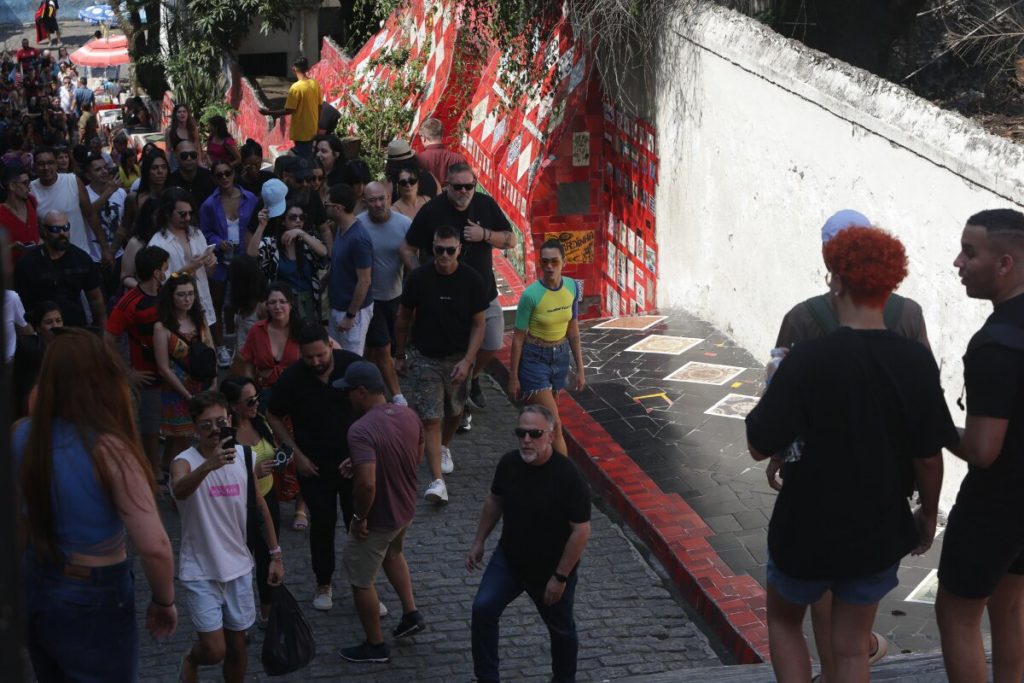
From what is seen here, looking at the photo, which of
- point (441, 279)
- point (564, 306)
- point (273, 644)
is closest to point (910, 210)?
point (564, 306)

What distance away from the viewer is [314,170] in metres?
10.9

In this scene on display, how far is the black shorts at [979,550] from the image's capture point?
4.45 meters

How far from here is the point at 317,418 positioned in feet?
23.4

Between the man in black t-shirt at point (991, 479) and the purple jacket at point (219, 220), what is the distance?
7.17 meters

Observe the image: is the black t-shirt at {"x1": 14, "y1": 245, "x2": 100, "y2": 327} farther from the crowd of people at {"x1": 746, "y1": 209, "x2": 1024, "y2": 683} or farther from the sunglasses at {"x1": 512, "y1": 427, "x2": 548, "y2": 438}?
the crowd of people at {"x1": 746, "y1": 209, "x2": 1024, "y2": 683}

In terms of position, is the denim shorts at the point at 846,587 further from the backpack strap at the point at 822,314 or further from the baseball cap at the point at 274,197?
the baseball cap at the point at 274,197

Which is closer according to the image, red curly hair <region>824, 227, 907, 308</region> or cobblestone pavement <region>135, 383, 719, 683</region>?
red curly hair <region>824, 227, 907, 308</region>

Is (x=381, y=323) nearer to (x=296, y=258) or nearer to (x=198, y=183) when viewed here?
(x=296, y=258)

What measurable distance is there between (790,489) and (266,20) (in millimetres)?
19426

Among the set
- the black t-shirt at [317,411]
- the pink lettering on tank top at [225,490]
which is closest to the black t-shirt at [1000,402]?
the pink lettering on tank top at [225,490]

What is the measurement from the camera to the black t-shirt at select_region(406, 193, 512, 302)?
9.34 meters

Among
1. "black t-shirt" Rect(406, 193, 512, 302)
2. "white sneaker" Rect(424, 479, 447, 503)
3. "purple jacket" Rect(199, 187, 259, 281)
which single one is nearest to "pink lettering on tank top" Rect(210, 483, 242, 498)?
"white sneaker" Rect(424, 479, 447, 503)

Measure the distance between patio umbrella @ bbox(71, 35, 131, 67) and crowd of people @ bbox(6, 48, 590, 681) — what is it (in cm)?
2154

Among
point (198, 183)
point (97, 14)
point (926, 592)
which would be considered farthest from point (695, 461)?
point (97, 14)
